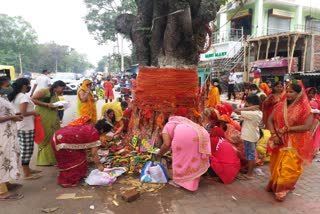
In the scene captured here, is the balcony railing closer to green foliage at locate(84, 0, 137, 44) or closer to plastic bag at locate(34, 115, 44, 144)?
green foliage at locate(84, 0, 137, 44)

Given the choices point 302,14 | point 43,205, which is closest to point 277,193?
point 43,205

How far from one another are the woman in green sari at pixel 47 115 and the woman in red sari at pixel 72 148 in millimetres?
855

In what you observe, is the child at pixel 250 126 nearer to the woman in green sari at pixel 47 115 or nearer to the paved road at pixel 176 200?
the paved road at pixel 176 200

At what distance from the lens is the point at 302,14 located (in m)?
21.3

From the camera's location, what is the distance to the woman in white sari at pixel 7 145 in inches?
138

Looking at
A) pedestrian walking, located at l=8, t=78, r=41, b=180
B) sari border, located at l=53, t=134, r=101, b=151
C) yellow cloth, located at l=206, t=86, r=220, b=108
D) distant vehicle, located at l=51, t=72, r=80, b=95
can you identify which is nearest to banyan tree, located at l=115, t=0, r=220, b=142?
sari border, located at l=53, t=134, r=101, b=151

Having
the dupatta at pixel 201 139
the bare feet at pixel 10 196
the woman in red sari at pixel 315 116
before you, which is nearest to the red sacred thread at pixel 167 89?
the dupatta at pixel 201 139

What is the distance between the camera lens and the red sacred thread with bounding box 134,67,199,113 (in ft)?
15.3

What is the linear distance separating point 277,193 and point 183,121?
1.58 metres

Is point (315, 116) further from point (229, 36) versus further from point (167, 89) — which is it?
point (229, 36)

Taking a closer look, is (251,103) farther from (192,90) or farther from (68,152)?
(68,152)

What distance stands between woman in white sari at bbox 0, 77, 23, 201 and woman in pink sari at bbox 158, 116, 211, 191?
6.64 ft

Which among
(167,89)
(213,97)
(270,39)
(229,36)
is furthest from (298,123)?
(229,36)

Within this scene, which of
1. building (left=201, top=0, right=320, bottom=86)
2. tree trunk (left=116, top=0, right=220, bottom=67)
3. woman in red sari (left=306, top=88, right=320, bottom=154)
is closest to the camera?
tree trunk (left=116, top=0, right=220, bottom=67)
